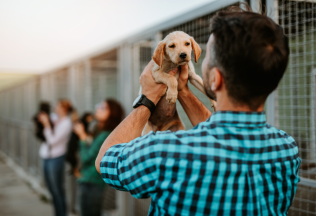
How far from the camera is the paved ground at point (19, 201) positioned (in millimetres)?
4887

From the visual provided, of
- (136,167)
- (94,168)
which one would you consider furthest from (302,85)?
(94,168)

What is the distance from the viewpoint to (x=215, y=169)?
76 centimetres

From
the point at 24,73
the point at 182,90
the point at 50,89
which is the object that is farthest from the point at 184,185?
the point at 24,73

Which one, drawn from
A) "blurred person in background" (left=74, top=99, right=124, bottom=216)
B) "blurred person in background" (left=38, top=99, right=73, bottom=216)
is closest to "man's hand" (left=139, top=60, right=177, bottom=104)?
"blurred person in background" (left=74, top=99, right=124, bottom=216)

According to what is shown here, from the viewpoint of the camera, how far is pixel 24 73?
8.81m

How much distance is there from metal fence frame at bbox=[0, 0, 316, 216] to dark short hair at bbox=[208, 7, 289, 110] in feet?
1.35

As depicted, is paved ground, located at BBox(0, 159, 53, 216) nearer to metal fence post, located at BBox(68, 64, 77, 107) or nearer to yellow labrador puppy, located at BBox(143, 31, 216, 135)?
metal fence post, located at BBox(68, 64, 77, 107)

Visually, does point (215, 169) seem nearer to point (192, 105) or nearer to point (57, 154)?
point (192, 105)

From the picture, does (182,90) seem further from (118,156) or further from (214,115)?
(118,156)

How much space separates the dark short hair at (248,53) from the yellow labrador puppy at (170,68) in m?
0.14

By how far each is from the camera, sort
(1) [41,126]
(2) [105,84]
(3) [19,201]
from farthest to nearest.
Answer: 1. (3) [19,201]
2. (2) [105,84]
3. (1) [41,126]

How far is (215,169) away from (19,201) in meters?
5.76

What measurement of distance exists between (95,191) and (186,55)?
8.23ft

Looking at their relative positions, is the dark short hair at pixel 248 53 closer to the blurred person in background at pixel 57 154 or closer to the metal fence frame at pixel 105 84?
the metal fence frame at pixel 105 84
